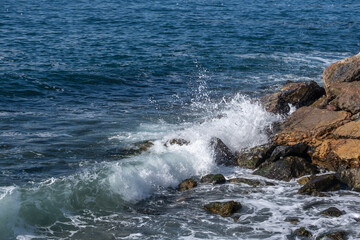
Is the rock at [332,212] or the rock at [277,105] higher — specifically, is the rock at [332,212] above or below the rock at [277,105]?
below

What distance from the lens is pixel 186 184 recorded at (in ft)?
37.7

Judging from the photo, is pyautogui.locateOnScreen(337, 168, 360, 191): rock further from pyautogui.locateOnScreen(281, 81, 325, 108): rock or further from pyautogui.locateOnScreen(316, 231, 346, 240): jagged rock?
pyautogui.locateOnScreen(281, 81, 325, 108): rock

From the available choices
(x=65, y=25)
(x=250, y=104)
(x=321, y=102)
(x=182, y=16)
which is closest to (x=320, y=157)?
(x=321, y=102)

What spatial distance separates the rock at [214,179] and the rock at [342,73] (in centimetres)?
435

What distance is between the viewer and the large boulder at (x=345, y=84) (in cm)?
1295

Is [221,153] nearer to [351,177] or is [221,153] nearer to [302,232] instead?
[351,177]

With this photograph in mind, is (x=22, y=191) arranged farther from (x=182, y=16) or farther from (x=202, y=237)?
(x=182, y=16)

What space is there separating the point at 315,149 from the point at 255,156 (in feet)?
4.83

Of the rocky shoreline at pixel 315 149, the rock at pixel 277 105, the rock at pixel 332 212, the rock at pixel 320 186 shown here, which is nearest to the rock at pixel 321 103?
the rocky shoreline at pixel 315 149

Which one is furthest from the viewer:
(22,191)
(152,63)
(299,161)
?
(152,63)

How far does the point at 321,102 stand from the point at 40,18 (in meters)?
22.0

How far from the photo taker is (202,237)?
919cm

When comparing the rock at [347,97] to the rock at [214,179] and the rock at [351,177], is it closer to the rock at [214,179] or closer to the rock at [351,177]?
the rock at [351,177]

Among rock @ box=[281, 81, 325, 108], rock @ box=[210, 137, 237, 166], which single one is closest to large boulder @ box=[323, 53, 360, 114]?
rock @ box=[281, 81, 325, 108]
